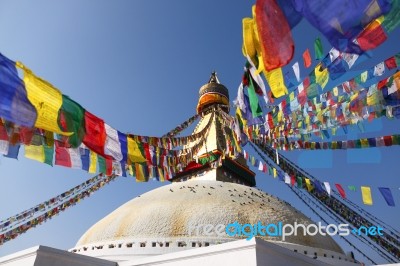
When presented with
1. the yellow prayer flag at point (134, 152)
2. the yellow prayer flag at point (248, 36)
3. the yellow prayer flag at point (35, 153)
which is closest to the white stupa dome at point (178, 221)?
the yellow prayer flag at point (134, 152)

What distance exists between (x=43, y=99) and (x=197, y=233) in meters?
4.02

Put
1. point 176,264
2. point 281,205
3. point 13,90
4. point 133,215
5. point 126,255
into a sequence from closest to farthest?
point 13,90, point 176,264, point 126,255, point 133,215, point 281,205

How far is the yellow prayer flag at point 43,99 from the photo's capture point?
486 centimetres

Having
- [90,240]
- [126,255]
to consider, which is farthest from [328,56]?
[90,240]

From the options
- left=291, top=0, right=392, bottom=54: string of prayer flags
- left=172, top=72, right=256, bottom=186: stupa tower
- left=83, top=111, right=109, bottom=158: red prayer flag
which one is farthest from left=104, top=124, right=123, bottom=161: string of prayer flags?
left=172, top=72, right=256, bottom=186: stupa tower

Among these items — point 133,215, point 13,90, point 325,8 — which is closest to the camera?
point 325,8

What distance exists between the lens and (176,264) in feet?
19.7

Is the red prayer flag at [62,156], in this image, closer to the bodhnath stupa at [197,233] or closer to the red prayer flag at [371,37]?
the bodhnath stupa at [197,233]

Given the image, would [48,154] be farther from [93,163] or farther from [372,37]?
[372,37]

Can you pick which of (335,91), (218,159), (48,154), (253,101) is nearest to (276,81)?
(253,101)

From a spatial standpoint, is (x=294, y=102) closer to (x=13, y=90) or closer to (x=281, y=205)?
(x=281, y=205)

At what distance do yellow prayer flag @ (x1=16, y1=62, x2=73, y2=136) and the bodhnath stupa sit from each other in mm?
3009

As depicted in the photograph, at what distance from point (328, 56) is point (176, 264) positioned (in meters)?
4.26

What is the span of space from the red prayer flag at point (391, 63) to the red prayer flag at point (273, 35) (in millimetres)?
2391
